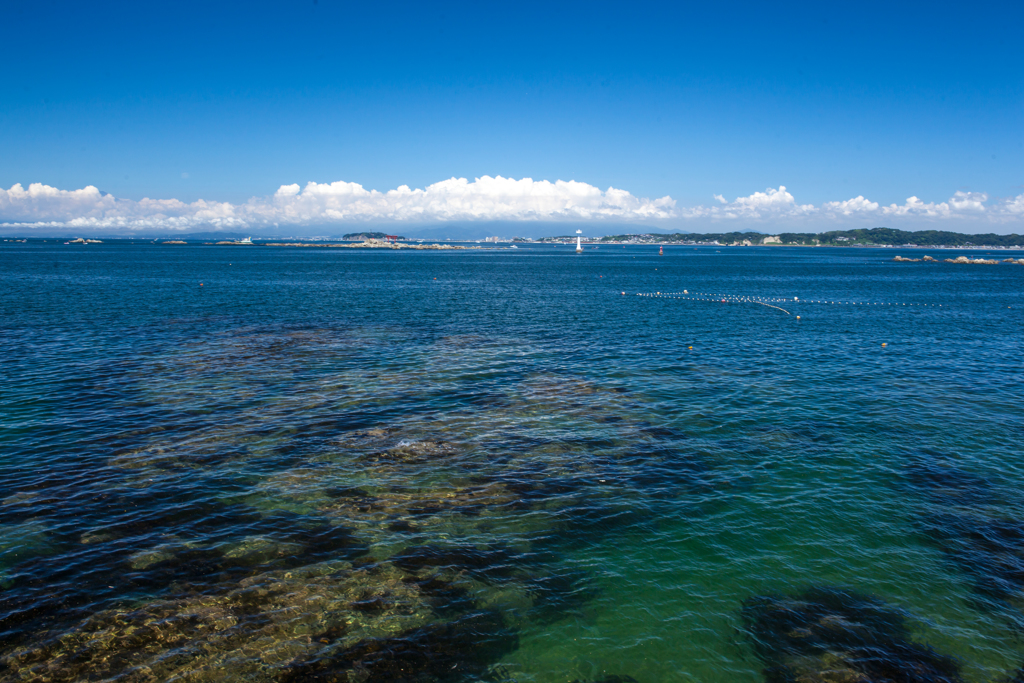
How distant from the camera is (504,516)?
71.7 feet

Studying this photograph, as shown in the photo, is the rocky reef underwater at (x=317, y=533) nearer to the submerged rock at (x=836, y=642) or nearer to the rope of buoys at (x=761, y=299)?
the submerged rock at (x=836, y=642)

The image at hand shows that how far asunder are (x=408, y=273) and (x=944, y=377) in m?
139

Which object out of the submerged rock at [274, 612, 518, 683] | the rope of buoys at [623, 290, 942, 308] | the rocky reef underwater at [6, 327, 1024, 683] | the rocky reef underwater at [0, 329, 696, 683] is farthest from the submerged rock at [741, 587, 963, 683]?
the rope of buoys at [623, 290, 942, 308]

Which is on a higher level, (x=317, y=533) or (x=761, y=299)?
(x=761, y=299)

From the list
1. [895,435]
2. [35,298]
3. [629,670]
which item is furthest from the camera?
[35,298]

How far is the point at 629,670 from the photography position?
48.8ft

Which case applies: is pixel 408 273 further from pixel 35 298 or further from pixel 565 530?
pixel 565 530

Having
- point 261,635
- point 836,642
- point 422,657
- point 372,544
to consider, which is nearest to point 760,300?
point 836,642

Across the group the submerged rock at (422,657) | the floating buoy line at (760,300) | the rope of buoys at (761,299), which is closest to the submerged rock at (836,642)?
the submerged rock at (422,657)

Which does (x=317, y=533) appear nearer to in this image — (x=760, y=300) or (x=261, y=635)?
(x=261, y=635)

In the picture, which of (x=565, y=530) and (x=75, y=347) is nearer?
(x=565, y=530)

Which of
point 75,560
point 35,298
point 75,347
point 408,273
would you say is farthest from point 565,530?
point 408,273

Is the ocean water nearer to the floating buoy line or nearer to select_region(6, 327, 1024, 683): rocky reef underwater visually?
select_region(6, 327, 1024, 683): rocky reef underwater

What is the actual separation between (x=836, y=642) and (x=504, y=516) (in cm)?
1156
